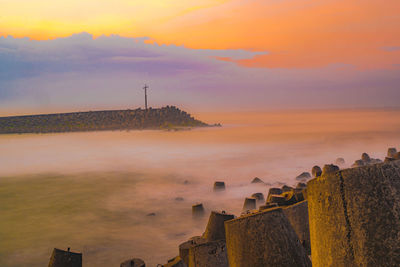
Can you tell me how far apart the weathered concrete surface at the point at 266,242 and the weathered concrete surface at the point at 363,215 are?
1.08 meters

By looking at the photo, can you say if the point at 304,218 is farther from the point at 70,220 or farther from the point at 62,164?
the point at 62,164

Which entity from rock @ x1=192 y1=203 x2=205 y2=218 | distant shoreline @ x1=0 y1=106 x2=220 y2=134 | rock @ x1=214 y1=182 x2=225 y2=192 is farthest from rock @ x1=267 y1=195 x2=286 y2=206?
distant shoreline @ x1=0 y1=106 x2=220 y2=134

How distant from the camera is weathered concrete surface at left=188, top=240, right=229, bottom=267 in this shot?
4477 millimetres

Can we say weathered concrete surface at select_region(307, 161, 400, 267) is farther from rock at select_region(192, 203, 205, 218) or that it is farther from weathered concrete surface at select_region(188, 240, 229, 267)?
rock at select_region(192, 203, 205, 218)

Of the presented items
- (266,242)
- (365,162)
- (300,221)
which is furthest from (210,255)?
(365,162)

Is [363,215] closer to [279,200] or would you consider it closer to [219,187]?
[279,200]

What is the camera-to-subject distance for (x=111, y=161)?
2778 cm

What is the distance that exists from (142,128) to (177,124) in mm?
8284

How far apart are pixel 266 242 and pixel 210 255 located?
1219 mm

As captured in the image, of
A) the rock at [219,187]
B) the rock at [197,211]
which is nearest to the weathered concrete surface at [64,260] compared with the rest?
the rock at [197,211]

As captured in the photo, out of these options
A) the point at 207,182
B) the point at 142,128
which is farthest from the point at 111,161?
the point at 142,128

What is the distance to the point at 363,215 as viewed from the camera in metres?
2.33

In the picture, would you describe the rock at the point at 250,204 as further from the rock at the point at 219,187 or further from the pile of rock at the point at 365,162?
the pile of rock at the point at 365,162

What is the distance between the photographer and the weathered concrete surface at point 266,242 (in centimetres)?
357
